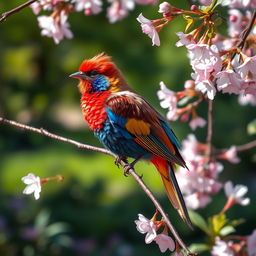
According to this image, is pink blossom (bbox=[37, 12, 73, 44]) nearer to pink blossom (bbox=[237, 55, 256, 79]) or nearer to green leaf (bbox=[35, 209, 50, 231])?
pink blossom (bbox=[237, 55, 256, 79])

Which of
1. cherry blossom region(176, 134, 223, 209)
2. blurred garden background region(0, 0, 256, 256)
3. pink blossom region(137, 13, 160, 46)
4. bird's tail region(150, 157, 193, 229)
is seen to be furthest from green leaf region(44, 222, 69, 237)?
pink blossom region(137, 13, 160, 46)

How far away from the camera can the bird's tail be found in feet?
6.61

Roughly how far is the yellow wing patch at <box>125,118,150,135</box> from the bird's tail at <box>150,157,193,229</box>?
0.11 metres

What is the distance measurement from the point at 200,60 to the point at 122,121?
0.80 meters

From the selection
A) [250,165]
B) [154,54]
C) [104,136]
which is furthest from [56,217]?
[154,54]

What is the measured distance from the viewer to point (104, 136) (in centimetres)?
232

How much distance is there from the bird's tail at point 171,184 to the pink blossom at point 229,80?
514mm

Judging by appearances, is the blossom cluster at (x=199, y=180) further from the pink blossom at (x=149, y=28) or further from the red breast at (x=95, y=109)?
the pink blossom at (x=149, y=28)

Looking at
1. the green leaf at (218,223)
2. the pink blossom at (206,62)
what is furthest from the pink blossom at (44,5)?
the green leaf at (218,223)

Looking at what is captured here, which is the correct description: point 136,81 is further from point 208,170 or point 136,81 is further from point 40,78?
point 208,170

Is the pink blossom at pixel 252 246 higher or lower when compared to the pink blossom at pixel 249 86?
lower

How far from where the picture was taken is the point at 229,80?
5.03ft

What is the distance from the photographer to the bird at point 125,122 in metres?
2.23

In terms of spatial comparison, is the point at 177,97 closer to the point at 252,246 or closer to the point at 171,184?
the point at 171,184
